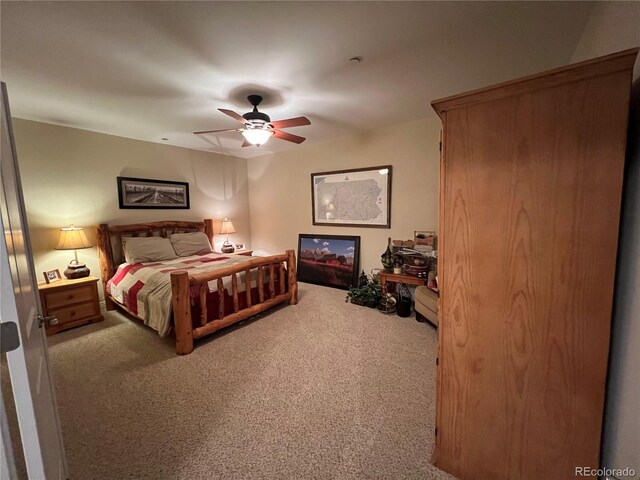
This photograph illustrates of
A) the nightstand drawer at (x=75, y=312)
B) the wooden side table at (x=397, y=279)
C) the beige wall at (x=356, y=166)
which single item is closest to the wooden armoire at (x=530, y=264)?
the wooden side table at (x=397, y=279)

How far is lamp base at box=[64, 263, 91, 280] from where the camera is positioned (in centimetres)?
316

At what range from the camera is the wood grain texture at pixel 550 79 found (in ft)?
2.83

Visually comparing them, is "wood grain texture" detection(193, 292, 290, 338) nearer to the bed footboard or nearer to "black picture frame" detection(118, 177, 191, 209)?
the bed footboard

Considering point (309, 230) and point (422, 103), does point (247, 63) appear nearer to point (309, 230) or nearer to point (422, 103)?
point (422, 103)

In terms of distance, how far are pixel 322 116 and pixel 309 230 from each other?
83.7 inches

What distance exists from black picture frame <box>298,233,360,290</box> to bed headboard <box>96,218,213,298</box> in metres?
2.17

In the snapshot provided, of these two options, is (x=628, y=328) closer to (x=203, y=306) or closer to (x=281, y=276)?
(x=203, y=306)

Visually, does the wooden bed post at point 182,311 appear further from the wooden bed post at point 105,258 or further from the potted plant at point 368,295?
the potted plant at point 368,295

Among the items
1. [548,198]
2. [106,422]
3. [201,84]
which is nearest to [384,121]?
[201,84]

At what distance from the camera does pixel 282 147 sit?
4.68 meters

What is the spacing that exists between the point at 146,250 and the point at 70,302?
0.98 metres

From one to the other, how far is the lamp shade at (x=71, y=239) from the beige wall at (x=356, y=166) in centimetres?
291

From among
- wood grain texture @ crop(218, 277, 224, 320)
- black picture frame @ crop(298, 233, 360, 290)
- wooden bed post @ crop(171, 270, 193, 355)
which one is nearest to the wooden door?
wooden bed post @ crop(171, 270, 193, 355)

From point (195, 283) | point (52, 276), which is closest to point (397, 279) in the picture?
point (195, 283)
